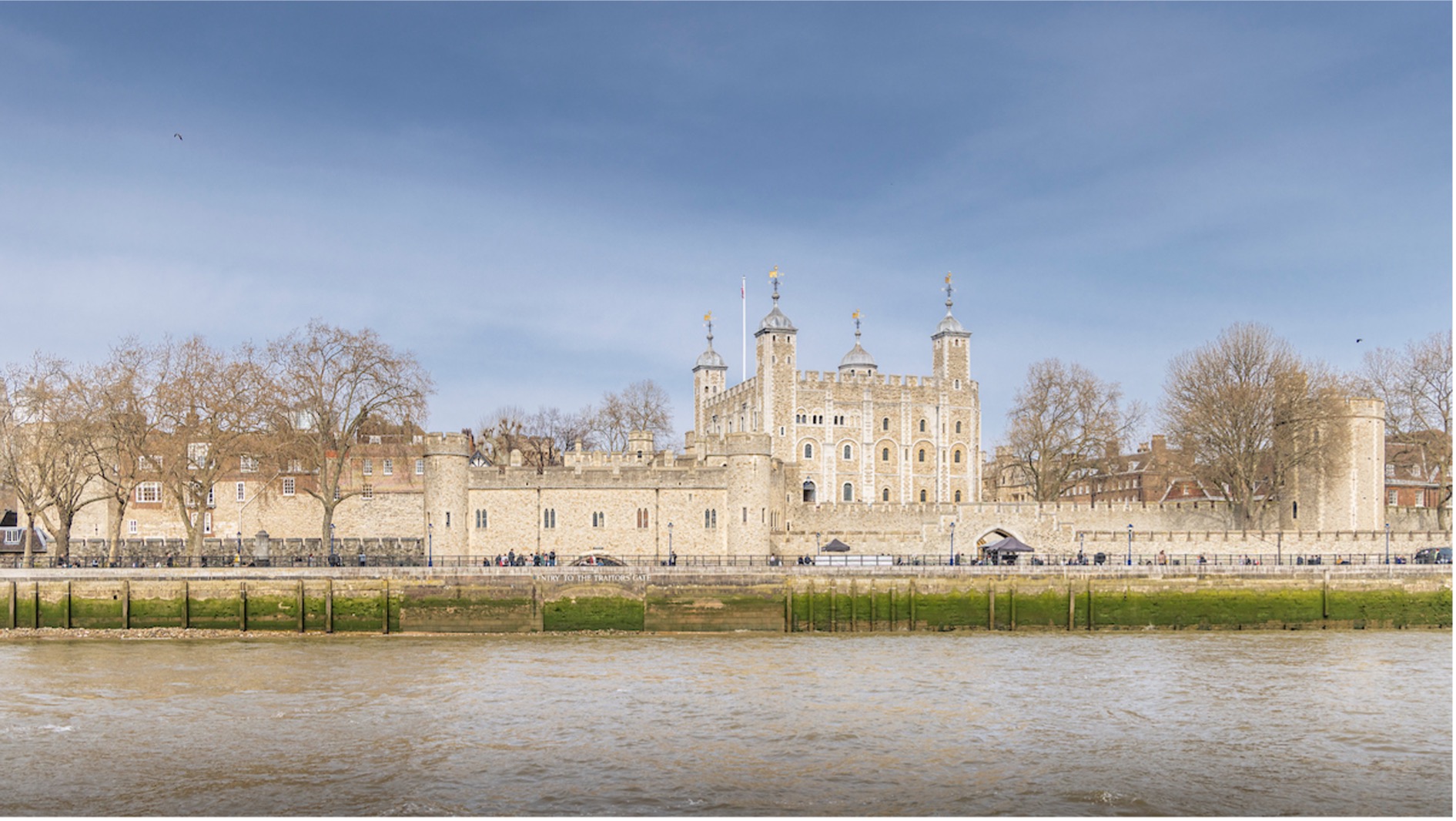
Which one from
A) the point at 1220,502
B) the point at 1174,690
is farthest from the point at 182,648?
the point at 1220,502

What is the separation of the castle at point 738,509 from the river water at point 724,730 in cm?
1717

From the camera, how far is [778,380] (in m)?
80.4

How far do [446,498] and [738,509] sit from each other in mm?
11586

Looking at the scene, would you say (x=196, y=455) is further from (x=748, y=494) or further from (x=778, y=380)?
(x=778, y=380)

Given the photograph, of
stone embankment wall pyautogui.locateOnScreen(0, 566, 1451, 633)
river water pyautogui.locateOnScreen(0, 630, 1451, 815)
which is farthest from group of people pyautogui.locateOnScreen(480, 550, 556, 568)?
river water pyautogui.locateOnScreen(0, 630, 1451, 815)

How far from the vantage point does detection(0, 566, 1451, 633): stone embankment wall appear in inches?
1633

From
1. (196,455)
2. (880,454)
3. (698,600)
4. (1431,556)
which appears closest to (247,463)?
(196,455)

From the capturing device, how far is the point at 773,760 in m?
22.0

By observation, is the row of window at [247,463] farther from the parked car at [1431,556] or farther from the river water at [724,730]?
the parked car at [1431,556]

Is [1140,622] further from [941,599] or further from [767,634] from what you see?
[767,634]

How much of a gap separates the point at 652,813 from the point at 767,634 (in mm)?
22913

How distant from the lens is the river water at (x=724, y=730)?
64.4 feet

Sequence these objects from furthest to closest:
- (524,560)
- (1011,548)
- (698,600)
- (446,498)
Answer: (446,498), (1011,548), (524,560), (698,600)

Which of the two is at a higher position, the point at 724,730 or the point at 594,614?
the point at 724,730
